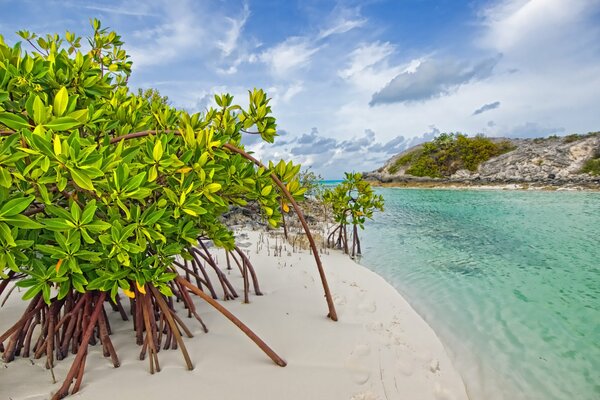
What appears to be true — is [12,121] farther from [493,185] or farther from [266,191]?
[493,185]

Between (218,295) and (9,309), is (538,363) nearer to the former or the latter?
(218,295)

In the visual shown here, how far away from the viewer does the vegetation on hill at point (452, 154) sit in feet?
150

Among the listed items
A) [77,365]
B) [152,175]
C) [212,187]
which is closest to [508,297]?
[212,187]

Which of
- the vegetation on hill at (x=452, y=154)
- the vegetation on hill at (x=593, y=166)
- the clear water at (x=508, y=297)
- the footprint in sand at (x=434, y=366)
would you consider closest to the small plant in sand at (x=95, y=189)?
the footprint in sand at (x=434, y=366)

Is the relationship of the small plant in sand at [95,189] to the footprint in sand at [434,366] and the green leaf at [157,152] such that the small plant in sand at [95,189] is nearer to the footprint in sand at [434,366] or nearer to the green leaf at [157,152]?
the green leaf at [157,152]

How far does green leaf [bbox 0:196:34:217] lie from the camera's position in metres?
1.47

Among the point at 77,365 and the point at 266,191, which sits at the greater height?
the point at 266,191

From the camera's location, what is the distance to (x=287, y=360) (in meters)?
2.88

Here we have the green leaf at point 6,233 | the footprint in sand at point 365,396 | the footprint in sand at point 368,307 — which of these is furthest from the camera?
the footprint in sand at point 368,307

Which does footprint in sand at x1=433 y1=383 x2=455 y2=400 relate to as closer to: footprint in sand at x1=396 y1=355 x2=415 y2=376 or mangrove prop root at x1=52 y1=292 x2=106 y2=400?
footprint in sand at x1=396 y1=355 x2=415 y2=376

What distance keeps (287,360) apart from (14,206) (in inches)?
95.0

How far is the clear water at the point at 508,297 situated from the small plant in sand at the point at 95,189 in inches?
113

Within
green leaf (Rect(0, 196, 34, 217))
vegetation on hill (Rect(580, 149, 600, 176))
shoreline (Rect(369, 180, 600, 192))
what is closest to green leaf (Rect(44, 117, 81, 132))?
green leaf (Rect(0, 196, 34, 217))

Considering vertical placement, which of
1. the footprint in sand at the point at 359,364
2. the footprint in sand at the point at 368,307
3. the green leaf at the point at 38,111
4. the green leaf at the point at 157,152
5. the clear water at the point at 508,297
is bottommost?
the clear water at the point at 508,297
